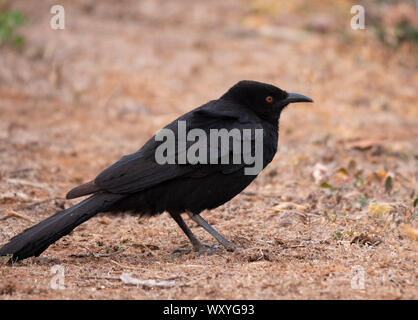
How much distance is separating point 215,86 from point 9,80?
3552 millimetres

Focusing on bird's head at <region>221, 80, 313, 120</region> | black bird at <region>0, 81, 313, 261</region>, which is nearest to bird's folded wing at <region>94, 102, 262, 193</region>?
black bird at <region>0, 81, 313, 261</region>

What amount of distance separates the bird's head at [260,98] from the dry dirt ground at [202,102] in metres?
0.96

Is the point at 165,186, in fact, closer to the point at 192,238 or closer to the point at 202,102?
the point at 192,238

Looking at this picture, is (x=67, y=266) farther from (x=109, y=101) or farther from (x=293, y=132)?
(x=109, y=101)

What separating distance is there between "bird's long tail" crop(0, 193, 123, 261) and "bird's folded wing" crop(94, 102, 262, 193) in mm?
118

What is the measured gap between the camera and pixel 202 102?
32.8 ft

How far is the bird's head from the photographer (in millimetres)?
5293

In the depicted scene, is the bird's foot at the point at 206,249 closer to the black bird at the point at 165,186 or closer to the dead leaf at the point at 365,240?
the black bird at the point at 165,186

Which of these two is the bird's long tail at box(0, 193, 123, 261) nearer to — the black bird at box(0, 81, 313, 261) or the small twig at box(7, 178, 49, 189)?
the black bird at box(0, 81, 313, 261)

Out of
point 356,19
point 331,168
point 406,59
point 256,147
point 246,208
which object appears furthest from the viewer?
point 356,19

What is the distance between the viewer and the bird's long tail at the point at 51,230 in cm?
432

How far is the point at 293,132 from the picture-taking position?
8.84 metres
